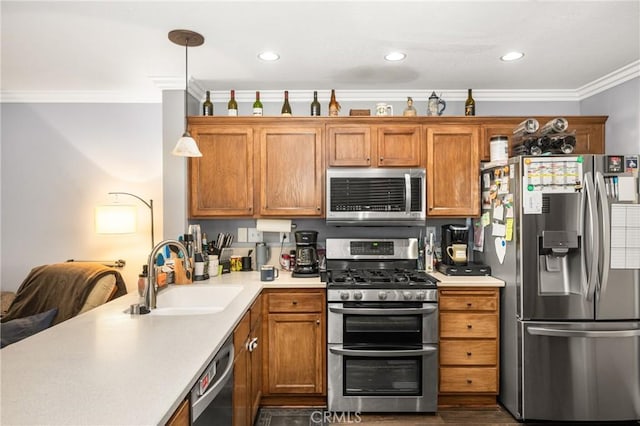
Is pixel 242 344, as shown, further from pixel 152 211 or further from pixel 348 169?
pixel 152 211

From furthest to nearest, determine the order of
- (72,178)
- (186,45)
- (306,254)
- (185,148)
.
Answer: (72,178), (306,254), (186,45), (185,148)

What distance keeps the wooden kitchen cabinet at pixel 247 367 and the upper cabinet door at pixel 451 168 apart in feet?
5.28

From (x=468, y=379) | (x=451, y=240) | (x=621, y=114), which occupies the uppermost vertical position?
(x=621, y=114)

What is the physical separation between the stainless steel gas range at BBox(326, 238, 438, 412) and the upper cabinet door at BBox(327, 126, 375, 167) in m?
1.00

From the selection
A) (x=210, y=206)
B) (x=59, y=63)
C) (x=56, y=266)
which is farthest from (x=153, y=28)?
(x=56, y=266)

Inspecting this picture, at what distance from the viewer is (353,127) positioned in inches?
114

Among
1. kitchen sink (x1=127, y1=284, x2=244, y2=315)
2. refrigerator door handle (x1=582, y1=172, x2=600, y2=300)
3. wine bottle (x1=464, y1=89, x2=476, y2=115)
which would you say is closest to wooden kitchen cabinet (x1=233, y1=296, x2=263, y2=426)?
kitchen sink (x1=127, y1=284, x2=244, y2=315)

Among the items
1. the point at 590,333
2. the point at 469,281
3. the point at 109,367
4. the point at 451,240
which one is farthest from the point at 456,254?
the point at 109,367

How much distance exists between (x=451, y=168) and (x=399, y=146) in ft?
1.49

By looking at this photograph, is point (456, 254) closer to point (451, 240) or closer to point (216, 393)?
point (451, 240)

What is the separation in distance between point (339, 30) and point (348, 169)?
1.07 metres

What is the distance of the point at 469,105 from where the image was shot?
3.00 m

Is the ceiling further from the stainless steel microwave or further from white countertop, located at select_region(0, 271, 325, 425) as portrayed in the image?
white countertop, located at select_region(0, 271, 325, 425)

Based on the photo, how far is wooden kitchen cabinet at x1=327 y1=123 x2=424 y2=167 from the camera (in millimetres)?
2893
